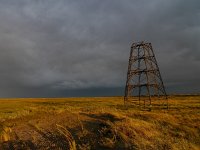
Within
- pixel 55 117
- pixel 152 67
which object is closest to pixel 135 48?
pixel 152 67

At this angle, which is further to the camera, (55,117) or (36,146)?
(55,117)

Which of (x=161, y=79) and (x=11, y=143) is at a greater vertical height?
(x=161, y=79)

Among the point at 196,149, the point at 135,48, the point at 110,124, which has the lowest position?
the point at 196,149

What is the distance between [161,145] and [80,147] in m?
4.13

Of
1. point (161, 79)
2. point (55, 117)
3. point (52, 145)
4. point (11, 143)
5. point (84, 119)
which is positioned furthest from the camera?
Answer: point (161, 79)

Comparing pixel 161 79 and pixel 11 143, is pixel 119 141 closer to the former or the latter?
pixel 11 143

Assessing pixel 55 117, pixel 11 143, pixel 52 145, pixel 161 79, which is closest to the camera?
pixel 52 145

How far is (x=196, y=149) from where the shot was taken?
64.5ft

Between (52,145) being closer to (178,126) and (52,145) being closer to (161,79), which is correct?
(178,126)

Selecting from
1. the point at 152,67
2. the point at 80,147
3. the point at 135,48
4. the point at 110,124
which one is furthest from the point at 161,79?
the point at 80,147

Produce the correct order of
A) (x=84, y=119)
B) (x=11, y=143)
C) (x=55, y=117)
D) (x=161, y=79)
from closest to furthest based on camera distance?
1. (x=11, y=143)
2. (x=84, y=119)
3. (x=55, y=117)
4. (x=161, y=79)

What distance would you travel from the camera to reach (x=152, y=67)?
48844 mm

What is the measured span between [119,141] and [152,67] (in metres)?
31.6

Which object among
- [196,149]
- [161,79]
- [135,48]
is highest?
[135,48]
